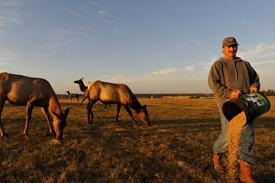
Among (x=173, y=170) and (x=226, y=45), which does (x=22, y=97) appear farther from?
(x=226, y=45)

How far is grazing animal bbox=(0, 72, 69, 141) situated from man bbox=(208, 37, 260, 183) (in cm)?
528

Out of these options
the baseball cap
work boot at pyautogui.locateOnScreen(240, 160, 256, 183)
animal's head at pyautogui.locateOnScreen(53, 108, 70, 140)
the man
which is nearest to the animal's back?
animal's head at pyautogui.locateOnScreen(53, 108, 70, 140)

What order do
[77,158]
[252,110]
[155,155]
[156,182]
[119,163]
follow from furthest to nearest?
1. [155,155]
2. [77,158]
3. [119,163]
4. [156,182]
5. [252,110]

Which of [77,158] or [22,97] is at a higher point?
[22,97]

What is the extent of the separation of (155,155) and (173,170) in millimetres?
993

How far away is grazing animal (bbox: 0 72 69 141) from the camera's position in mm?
5790

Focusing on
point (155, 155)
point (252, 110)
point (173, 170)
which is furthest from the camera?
point (155, 155)

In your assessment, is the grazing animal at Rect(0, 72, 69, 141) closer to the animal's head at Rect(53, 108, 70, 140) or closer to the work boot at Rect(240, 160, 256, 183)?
the animal's head at Rect(53, 108, 70, 140)

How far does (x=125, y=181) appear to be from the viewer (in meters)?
3.07

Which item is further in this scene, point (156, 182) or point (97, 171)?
point (97, 171)

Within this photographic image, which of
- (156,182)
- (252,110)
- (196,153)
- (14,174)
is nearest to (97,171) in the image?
(156,182)

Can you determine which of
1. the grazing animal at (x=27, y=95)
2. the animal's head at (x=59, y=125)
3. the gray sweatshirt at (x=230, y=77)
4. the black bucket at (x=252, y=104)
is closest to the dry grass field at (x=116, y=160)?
the animal's head at (x=59, y=125)

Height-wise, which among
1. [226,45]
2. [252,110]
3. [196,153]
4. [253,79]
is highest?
[226,45]

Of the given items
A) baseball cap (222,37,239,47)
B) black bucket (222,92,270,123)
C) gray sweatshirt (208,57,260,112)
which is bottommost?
black bucket (222,92,270,123)
